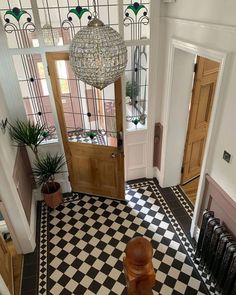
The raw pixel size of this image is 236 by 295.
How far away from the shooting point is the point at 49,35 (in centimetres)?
308

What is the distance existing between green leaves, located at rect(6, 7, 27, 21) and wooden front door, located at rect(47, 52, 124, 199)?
21.5 inches

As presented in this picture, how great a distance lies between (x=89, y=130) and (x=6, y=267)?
206cm

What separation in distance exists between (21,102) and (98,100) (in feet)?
3.49

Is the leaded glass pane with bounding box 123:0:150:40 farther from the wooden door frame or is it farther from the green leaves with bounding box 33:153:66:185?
the green leaves with bounding box 33:153:66:185

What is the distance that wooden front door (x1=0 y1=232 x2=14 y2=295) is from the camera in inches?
102

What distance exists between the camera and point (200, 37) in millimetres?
2537

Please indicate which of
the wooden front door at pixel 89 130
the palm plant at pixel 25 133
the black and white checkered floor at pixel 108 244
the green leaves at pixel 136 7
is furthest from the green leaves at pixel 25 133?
the green leaves at pixel 136 7

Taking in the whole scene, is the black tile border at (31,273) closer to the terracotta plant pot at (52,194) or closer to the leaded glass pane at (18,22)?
the terracotta plant pot at (52,194)

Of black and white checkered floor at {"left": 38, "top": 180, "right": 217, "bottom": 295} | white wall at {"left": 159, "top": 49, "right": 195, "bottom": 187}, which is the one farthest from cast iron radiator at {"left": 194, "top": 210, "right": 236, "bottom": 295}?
white wall at {"left": 159, "top": 49, "right": 195, "bottom": 187}

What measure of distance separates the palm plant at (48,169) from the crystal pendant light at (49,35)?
1.61 m

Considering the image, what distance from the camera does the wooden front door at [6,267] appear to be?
8.51 feet

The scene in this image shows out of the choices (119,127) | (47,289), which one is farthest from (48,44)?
(47,289)

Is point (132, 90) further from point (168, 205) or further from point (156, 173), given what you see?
point (168, 205)

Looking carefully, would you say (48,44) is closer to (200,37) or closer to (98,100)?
(98,100)
